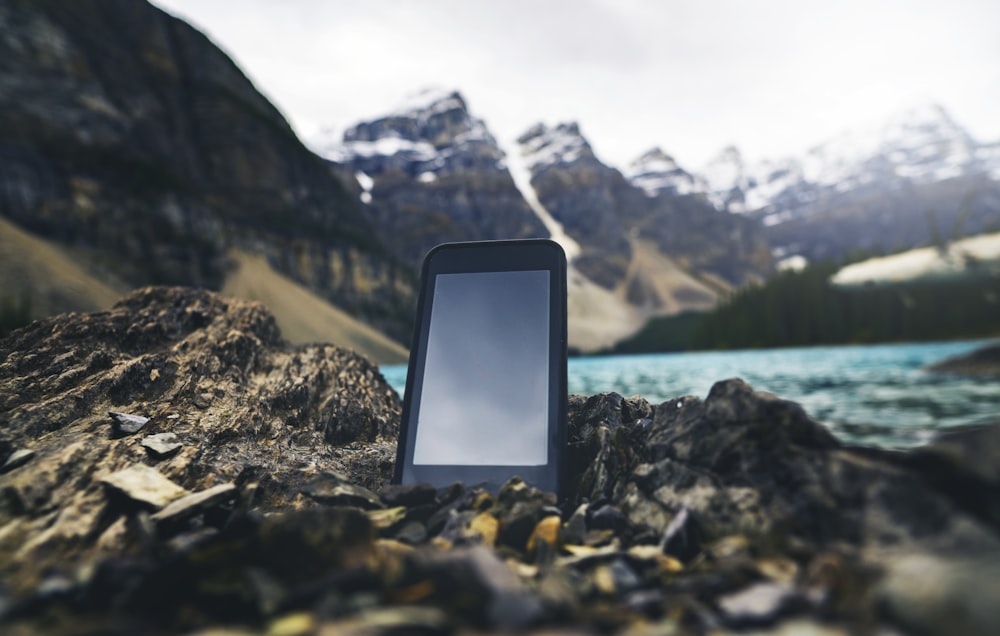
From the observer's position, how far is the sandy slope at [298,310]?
220ft

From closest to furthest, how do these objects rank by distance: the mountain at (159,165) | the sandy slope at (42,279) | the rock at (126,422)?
the rock at (126,422)
the sandy slope at (42,279)
the mountain at (159,165)

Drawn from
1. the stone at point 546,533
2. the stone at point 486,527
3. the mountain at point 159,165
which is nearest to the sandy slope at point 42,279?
the mountain at point 159,165

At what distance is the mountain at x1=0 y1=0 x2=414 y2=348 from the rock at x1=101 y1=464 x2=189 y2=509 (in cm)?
6448

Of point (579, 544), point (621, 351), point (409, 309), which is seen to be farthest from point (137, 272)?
point (621, 351)

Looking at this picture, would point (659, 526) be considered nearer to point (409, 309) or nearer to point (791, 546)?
point (791, 546)

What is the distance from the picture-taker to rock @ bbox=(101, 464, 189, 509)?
223 cm

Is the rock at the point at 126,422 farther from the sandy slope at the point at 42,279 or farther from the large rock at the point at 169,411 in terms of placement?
the sandy slope at the point at 42,279

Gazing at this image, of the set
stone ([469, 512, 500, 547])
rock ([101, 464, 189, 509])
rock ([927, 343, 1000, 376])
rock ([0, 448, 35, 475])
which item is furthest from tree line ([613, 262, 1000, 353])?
rock ([0, 448, 35, 475])

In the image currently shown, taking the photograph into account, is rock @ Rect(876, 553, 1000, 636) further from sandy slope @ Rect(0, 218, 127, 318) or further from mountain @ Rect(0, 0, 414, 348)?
mountain @ Rect(0, 0, 414, 348)

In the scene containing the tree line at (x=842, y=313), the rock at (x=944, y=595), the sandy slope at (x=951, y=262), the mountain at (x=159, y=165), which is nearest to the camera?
the rock at (x=944, y=595)

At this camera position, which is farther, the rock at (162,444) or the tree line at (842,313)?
the tree line at (842,313)

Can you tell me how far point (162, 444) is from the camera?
2.81 m

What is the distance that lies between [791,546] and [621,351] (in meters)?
166

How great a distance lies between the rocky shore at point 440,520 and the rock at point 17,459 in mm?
22
